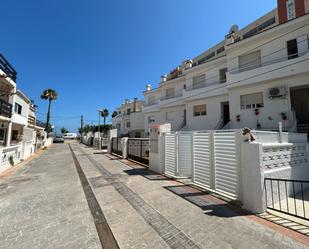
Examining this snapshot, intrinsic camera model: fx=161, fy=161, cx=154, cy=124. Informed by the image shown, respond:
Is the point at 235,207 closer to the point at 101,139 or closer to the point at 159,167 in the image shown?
the point at 159,167

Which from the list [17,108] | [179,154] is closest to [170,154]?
[179,154]

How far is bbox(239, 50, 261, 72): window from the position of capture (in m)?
12.1

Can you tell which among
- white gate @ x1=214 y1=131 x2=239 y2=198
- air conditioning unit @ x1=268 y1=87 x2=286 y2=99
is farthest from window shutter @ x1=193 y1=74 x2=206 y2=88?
white gate @ x1=214 y1=131 x2=239 y2=198

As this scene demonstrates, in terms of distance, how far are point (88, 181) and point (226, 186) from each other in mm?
5506

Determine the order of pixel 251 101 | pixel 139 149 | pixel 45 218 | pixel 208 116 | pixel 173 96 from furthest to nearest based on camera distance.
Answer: pixel 173 96 → pixel 208 116 → pixel 251 101 → pixel 139 149 → pixel 45 218

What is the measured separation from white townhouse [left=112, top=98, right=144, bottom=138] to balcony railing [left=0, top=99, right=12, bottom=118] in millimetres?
18910

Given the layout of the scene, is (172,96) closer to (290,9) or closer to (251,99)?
(251,99)

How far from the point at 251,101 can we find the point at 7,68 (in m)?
19.2

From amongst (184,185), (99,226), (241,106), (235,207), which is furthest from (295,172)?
(241,106)

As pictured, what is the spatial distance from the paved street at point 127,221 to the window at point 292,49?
11392 mm

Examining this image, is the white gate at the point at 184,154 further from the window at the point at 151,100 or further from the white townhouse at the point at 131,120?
the white townhouse at the point at 131,120

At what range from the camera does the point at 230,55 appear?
1350cm

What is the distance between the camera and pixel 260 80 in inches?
456

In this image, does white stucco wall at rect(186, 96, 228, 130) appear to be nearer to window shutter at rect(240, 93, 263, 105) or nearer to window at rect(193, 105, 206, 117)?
window at rect(193, 105, 206, 117)
